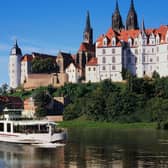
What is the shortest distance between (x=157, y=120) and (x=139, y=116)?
6759 millimetres

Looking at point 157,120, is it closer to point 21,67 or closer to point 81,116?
point 81,116

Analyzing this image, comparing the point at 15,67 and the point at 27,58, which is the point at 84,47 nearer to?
the point at 27,58

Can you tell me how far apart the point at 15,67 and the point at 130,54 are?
131ft

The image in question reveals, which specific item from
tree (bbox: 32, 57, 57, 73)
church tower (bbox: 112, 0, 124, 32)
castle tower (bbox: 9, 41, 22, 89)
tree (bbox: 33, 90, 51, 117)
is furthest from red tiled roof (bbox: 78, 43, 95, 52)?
tree (bbox: 33, 90, 51, 117)

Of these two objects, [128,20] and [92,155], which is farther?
[128,20]

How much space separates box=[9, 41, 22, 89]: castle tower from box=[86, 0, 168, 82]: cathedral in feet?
92.7

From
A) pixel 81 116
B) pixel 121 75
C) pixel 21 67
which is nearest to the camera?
pixel 81 116

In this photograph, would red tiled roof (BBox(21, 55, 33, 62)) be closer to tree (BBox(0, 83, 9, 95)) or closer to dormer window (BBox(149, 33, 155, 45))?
tree (BBox(0, 83, 9, 95))

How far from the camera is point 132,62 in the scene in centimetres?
13688

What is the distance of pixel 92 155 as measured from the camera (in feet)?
174

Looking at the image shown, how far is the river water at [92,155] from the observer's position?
47.2m

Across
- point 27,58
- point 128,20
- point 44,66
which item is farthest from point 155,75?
point 27,58

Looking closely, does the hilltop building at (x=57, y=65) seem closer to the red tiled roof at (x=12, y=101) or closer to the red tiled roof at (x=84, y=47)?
the red tiled roof at (x=84, y=47)

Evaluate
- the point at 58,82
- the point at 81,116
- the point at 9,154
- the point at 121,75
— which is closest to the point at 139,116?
the point at 81,116
